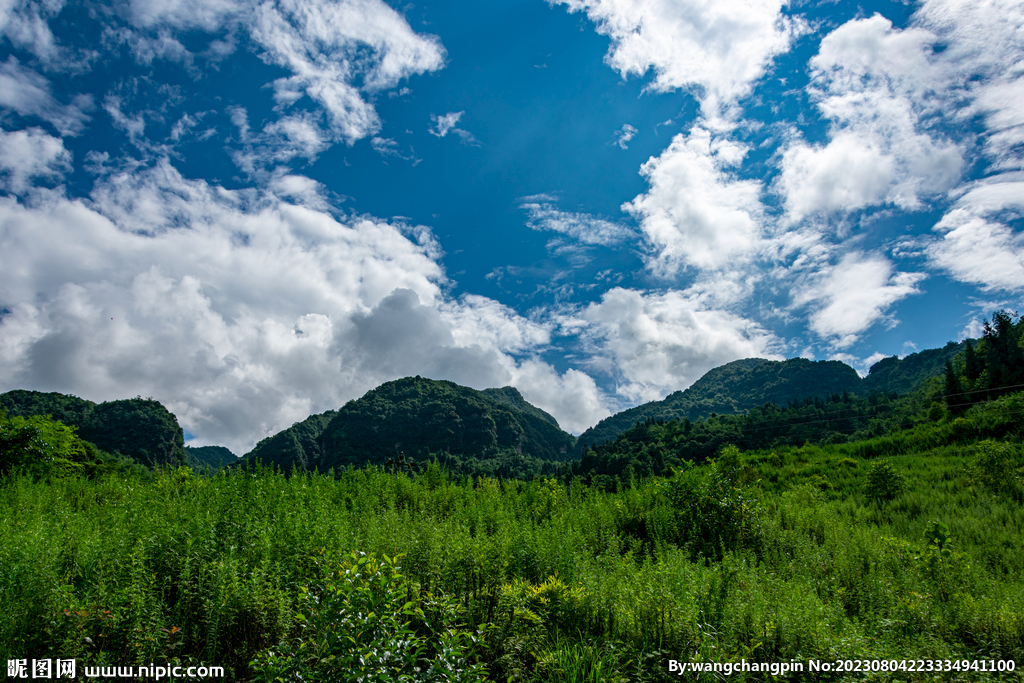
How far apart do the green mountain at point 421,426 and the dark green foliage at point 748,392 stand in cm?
3442

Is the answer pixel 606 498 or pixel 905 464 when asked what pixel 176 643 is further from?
pixel 905 464

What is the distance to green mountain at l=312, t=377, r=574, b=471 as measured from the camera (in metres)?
123

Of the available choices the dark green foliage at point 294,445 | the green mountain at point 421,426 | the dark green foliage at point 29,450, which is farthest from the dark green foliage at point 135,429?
the dark green foliage at point 29,450

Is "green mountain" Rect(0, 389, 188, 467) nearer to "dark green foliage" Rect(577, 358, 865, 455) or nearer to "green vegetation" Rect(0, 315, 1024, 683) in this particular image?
"green vegetation" Rect(0, 315, 1024, 683)

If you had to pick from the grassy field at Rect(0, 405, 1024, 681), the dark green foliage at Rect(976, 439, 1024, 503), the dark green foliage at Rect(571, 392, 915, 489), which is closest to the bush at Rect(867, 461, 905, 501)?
the dark green foliage at Rect(976, 439, 1024, 503)

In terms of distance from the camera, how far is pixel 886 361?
156m

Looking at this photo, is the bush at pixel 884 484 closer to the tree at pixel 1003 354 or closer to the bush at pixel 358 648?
the bush at pixel 358 648

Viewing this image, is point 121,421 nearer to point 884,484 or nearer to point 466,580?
point 466,580

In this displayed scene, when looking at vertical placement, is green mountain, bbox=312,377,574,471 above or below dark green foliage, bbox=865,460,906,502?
above

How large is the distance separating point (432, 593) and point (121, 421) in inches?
4241

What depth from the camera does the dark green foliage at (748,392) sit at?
536 ft

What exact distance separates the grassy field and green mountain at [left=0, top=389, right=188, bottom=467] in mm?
92318

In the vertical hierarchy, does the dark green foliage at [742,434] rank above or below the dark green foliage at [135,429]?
below

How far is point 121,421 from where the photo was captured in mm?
83625
